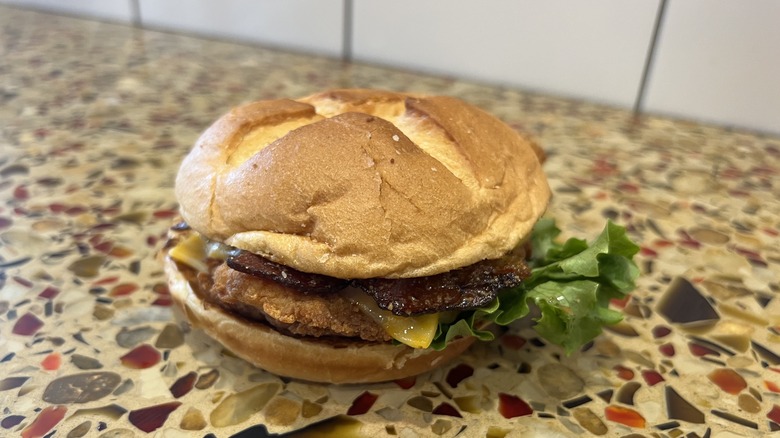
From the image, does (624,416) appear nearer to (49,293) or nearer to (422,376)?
(422,376)

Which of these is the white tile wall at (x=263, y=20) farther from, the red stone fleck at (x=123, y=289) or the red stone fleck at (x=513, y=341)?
the red stone fleck at (x=513, y=341)

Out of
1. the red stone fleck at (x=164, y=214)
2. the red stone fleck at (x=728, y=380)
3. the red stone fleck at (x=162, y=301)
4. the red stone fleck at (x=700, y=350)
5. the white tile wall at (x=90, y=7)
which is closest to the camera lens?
the red stone fleck at (x=728, y=380)

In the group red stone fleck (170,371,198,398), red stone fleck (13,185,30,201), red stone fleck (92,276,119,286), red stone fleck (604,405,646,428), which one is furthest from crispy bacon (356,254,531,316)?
red stone fleck (13,185,30,201)

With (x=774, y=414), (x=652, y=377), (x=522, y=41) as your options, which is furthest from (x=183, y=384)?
(x=522, y=41)

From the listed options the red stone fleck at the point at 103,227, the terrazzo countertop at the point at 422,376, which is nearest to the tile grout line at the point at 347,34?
the terrazzo countertop at the point at 422,376

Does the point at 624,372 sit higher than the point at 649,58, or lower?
lower

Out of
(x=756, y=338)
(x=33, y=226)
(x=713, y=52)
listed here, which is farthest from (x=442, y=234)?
(x=713, y=52)

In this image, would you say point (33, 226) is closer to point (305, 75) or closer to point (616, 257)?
point (616, 257)
